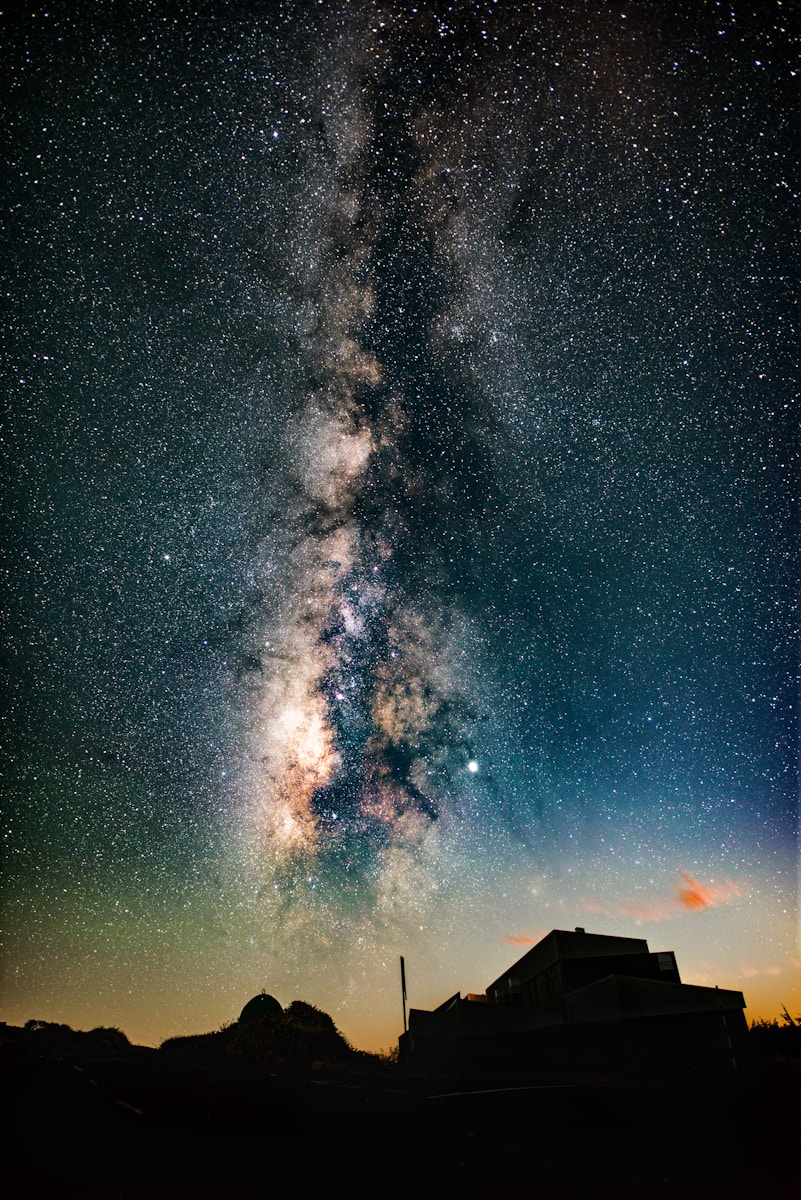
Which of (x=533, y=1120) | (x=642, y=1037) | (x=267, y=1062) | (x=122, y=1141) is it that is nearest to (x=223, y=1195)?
(x=122, y=1141)

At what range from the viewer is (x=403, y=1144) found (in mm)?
7254

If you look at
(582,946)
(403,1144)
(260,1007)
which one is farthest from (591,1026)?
(260,1007)

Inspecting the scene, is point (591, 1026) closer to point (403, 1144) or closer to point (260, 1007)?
point (403, 1144)

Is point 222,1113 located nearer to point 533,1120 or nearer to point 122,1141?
point 122,1141

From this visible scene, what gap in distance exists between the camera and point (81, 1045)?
3897 cm

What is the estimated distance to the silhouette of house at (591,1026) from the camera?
19.8 meters

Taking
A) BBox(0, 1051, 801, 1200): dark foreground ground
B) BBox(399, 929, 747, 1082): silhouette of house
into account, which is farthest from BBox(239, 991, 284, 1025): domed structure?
BBox(0, 1051, 801, 1200): dark foreground ground

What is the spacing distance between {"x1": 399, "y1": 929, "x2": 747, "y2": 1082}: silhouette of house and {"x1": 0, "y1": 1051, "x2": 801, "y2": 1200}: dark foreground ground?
8.35 meters

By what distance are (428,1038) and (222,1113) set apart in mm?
23595

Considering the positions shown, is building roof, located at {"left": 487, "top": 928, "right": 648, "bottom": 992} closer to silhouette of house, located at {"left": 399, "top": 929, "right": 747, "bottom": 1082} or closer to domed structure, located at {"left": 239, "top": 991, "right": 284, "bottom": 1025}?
→ silhouette of house, located at {"left": 399, "top": 929, "right": 747, "bottom": 1082}

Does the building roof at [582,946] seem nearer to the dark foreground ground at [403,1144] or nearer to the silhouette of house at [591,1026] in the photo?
the silhouette of house at [591,1026]

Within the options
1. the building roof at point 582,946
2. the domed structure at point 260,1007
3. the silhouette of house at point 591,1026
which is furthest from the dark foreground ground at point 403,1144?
the domed structure at point 260,1007

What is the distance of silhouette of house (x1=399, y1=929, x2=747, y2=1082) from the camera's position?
1980cm

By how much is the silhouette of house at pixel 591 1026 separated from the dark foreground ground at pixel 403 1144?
8.35 metres
